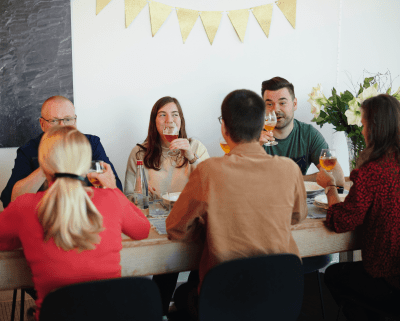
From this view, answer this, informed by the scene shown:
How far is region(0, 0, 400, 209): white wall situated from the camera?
2441 millimetres

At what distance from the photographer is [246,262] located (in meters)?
1.06

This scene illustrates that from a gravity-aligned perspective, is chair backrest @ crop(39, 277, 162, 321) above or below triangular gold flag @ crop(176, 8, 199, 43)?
below

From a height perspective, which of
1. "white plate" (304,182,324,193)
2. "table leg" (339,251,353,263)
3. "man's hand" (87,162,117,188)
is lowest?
"table leg" (339,251,353,263)

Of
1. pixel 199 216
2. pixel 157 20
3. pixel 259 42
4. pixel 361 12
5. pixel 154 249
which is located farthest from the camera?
pixel 361 12

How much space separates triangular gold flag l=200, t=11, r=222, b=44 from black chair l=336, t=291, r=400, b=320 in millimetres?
1899

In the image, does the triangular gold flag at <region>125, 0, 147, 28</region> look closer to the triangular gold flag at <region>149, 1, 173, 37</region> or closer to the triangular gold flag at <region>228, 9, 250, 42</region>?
the triangular gold flag at <region>149, 1, 173, 37</region>

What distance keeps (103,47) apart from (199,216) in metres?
1.65

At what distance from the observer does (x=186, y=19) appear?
258cm

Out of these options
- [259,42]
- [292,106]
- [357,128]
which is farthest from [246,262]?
[259,42]

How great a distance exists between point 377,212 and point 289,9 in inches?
75.7

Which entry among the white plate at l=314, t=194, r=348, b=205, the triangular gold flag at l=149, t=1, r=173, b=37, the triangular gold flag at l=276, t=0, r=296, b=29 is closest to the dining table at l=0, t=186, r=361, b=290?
the white plate at l=314, t=194, r=348, b=205

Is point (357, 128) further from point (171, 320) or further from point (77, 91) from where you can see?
point (77, 91)

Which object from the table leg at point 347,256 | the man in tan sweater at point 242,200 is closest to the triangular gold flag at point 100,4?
the man in tan sweater at point 242,200

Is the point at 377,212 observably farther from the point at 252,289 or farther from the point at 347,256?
the point at 347,256
